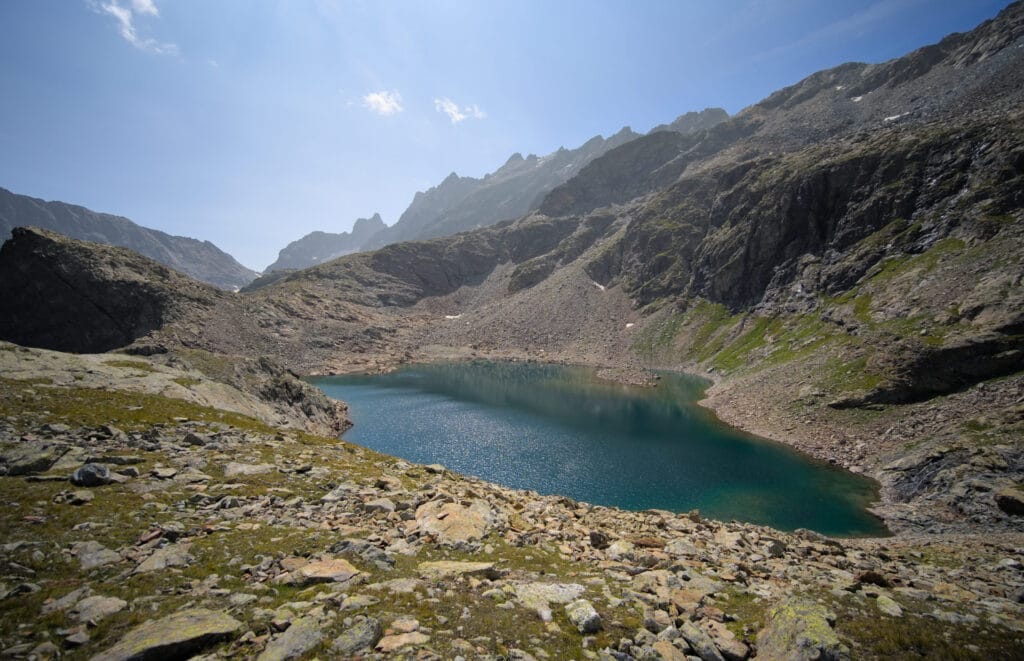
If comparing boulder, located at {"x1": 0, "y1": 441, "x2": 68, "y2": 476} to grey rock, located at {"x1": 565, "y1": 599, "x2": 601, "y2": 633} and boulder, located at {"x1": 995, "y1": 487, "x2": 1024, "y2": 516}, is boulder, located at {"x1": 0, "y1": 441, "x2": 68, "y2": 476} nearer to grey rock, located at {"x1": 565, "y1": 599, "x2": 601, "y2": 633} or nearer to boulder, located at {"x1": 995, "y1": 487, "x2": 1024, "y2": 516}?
grey rock, located at {"x1": 565, "y1": 599, "x2": 601, "y2": 633}

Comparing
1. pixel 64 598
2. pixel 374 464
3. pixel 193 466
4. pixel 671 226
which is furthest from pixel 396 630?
pixel 671 226

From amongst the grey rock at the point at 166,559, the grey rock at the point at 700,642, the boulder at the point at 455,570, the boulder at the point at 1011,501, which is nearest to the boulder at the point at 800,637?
the grey rock at the point at 700,642

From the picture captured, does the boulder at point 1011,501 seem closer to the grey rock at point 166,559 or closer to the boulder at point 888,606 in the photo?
the boulder at point 888,606

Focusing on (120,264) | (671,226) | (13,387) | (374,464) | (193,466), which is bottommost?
(374,464)

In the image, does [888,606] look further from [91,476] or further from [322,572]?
[91,476]

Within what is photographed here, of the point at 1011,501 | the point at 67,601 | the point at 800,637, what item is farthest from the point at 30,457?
the point at 1011,501

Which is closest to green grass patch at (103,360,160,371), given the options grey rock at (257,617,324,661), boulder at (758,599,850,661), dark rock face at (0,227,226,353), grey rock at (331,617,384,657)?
grey rock at (257,617,324,661)

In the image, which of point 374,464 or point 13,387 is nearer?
point 13,387

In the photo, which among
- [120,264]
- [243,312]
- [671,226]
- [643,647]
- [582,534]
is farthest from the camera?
[671,226]

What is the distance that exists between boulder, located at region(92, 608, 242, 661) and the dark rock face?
13519 cm

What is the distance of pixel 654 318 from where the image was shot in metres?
155

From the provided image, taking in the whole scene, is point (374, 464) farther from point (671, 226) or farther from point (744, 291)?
point (671, 226)

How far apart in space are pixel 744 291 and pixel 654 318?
31.3 meters

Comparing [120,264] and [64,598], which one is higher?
[120,264]
